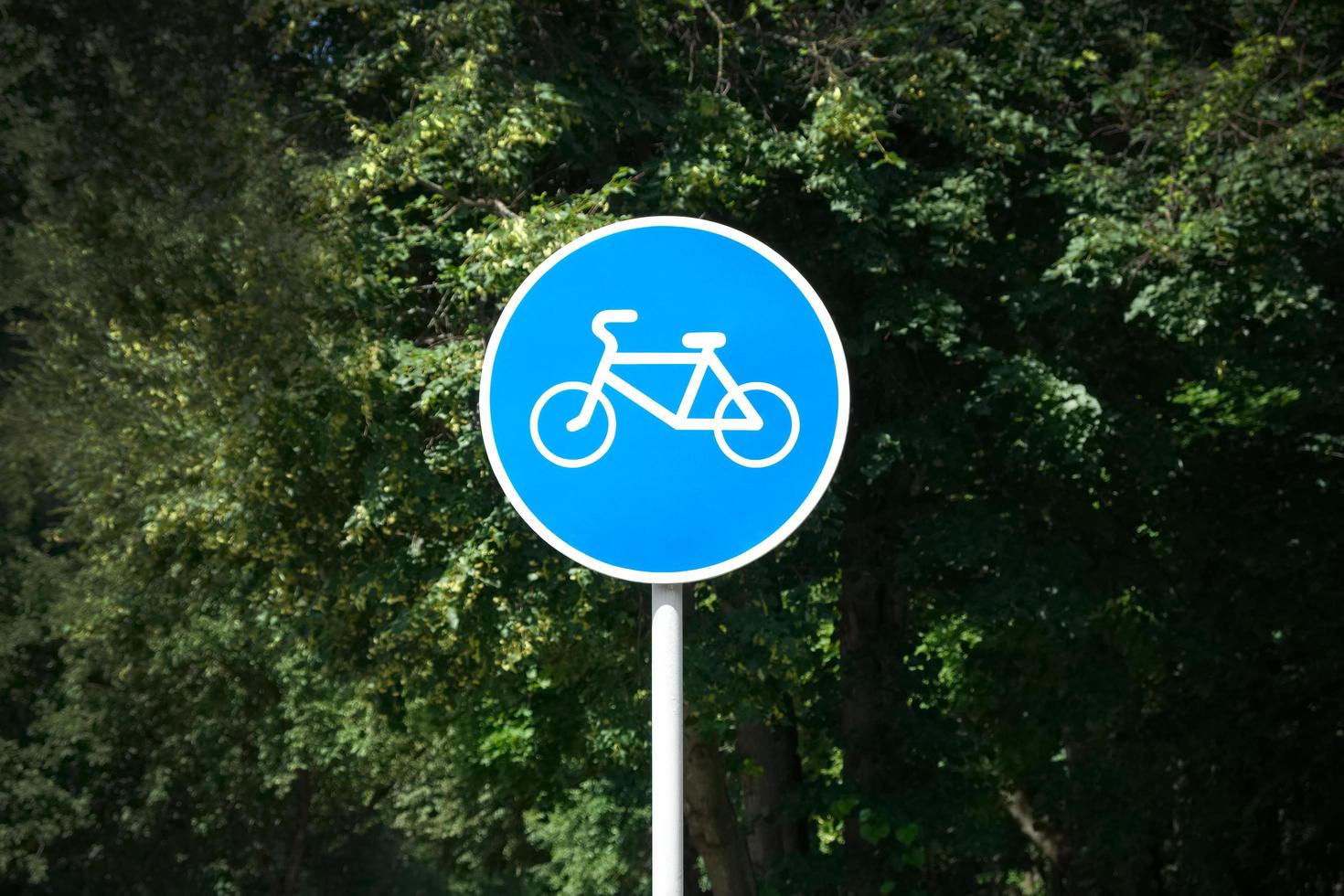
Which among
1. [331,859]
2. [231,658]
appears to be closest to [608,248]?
[231,658]

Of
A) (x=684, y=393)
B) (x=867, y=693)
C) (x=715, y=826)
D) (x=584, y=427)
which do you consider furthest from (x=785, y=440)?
(x=715, y=826)

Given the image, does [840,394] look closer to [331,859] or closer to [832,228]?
[832,228]

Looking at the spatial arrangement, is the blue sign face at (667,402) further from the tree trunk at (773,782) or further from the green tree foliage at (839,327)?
the tree trunk at (773,782)

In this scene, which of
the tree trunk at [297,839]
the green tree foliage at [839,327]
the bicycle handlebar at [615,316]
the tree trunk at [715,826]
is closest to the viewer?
the bicycle handlebar at [615,316]

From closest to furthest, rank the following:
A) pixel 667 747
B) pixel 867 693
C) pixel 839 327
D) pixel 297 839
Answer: pixel 667 747 < pixel 839 327 < pixel 867 693 < pixel 297 839

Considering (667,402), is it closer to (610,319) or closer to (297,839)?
(610,319)

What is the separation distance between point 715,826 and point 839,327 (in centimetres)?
492

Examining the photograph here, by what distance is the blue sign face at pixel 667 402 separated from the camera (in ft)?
8.91

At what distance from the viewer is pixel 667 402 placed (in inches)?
107

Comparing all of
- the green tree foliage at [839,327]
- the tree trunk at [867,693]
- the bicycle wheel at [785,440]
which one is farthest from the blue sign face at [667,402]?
the tree trunk at [867,693]

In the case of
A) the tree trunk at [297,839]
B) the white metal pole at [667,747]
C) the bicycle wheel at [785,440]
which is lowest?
the white metal pole at [667,747]

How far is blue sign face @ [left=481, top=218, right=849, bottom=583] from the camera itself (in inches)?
107

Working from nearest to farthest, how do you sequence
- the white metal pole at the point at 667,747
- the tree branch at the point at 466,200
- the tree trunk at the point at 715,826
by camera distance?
the white metal pole at the point at 667,747
the tree branch at the point at 466,200
the tree trunk at the point at 715,826

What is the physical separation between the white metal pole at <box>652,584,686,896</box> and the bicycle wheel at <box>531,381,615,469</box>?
25 cm
